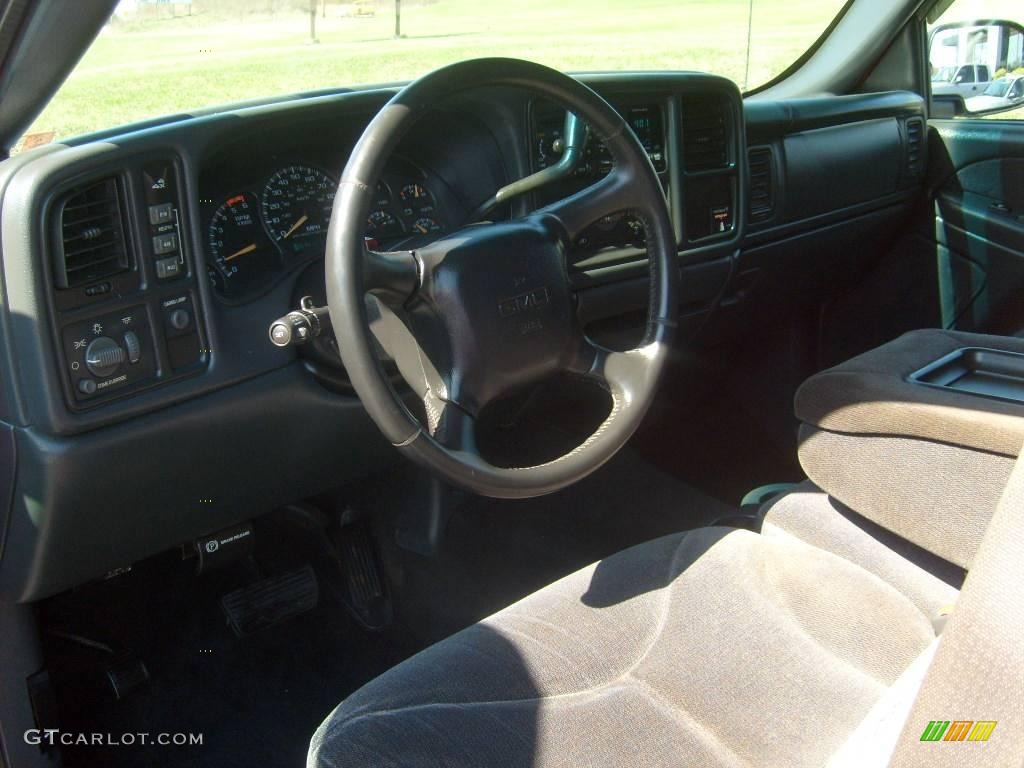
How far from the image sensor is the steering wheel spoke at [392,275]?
145 cm

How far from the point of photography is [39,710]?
6.18 feet

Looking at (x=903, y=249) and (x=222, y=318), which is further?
(x=903, y=249)

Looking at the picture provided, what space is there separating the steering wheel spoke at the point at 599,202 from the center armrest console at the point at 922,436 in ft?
1.40

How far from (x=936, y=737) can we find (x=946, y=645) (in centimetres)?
7

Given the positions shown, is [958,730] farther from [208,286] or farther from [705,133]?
[705,133]

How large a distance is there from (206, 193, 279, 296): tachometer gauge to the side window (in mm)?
2236

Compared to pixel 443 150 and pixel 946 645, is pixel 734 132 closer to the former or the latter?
pixel 443 150

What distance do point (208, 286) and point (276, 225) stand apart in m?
0.21

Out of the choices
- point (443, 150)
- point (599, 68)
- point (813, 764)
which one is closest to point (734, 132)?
point (599, 68)

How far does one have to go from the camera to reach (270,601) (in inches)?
88.6

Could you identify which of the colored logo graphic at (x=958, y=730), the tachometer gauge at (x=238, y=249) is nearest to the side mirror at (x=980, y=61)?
the tachometer gauge at (x=238, y=249)

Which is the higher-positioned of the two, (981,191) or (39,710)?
(981,191)

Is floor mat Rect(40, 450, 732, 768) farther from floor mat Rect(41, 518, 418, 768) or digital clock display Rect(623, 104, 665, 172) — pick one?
digital clock display Rect(623, 104, 665, 172)

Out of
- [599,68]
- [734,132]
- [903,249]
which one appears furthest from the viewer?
[903,249]
